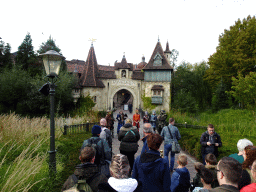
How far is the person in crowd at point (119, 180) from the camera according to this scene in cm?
190

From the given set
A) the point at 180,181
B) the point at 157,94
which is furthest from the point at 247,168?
the point at 157,94

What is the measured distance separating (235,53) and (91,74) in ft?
61.8

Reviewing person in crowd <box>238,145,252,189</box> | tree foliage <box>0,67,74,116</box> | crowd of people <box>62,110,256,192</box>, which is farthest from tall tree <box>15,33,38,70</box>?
person in crowd <box>238,145,252,189</box>

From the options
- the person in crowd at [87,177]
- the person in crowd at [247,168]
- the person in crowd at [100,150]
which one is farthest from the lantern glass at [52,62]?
the person in crowd at [247,168]

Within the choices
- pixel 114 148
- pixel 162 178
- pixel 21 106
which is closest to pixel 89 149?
pixel 162 178

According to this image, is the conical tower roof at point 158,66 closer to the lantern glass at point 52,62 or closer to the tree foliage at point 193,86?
the tree foliage at point 193,86

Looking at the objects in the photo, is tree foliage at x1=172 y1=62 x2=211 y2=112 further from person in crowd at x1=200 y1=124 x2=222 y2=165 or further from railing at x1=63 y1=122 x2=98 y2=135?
person in crowd at x1=200 y1=124 x2=222 y2=165

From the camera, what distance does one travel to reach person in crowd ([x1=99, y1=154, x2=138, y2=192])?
190 cm

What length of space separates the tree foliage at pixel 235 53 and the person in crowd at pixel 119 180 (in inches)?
855

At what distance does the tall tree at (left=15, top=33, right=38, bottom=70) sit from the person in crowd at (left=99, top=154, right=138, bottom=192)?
27192 millimetres

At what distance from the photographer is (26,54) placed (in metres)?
26.3

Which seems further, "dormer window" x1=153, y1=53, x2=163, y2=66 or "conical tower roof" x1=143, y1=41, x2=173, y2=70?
"dormer window" x1=153, y1=53, x2=163, y2=66

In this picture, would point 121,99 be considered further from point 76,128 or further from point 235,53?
point 76,128

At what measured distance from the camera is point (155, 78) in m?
25.1
